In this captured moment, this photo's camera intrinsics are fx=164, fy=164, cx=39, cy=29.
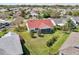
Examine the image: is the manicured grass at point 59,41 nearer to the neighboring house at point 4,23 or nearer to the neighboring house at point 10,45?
the neighboring house at point 10,45

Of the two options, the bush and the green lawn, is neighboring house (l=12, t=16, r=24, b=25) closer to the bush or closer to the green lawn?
the green lawn

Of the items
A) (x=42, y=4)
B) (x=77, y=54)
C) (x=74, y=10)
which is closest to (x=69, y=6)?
(x=74, y=10)

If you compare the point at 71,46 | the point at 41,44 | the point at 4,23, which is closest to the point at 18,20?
the point at 4,23

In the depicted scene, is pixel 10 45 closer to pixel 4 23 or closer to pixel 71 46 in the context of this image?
pixel 4 23

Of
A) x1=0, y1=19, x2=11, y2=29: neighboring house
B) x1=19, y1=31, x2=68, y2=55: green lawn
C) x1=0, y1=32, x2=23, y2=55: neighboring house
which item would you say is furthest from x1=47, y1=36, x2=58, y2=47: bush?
x1=0, y1=19, x2=11, y2=29: neighboring house

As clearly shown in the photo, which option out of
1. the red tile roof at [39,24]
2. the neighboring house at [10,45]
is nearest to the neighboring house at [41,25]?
the red tile roof at [39,24]
